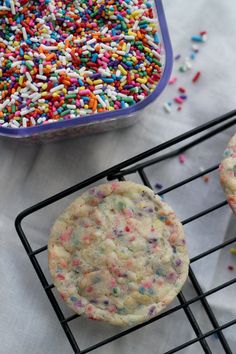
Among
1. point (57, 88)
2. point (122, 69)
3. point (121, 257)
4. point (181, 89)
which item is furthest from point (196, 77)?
point (121, 257)

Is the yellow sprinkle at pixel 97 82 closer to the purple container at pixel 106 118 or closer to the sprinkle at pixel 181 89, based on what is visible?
the purple container at pixel 106 118

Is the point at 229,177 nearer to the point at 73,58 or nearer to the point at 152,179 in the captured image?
the point at 152,179

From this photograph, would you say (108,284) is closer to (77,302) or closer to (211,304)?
(77,302)

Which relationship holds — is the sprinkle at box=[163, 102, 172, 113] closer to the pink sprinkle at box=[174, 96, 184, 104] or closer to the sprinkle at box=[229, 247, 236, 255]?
the pink sprinkle at box=[174, 96, 184, 104]

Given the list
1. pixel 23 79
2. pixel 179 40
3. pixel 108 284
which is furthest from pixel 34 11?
pixel 108 284

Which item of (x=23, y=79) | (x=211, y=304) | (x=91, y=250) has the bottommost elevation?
(x=211, y=304)

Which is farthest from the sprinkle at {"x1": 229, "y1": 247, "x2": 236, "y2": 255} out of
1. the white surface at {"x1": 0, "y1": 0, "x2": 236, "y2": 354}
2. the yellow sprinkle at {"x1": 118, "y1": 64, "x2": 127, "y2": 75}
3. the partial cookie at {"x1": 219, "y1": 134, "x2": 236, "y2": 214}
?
the yellow sprinkle at {"x1": 118, "y1": 64, "x2": 127, "y2": 75}
